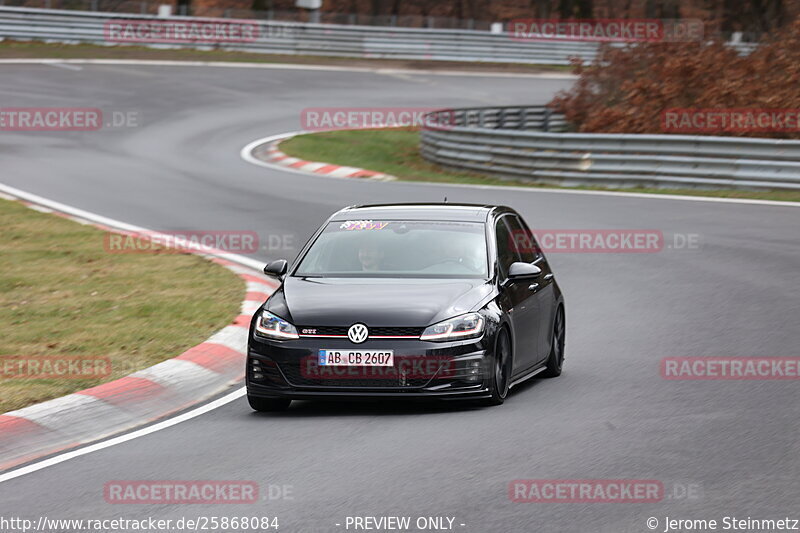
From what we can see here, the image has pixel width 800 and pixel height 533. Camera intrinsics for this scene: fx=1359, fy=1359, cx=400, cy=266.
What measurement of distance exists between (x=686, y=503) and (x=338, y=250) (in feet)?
14.1

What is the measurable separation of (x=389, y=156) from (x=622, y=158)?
7.41m

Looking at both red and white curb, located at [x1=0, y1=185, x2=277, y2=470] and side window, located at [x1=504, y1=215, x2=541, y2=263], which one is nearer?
red and white curb, located at [x1=0, y1=185, x2=277, y2=470]

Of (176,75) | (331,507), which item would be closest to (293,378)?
(331,507)

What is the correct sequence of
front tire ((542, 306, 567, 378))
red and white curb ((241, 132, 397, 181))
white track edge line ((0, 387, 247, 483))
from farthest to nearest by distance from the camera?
red and white curb ((241, 132, 397, 181)) → front tire ((542, 306, 567, 378)) → white track edge line ((0, 387, 247, 483))

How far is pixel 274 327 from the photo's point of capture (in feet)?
30.8

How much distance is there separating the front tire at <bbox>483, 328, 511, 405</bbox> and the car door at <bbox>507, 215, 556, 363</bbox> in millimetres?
778

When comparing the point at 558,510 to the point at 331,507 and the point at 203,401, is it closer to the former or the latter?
the point at 331,507

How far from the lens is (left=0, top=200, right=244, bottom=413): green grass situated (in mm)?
11047
